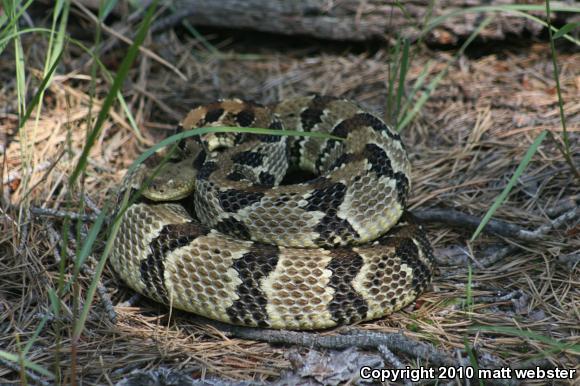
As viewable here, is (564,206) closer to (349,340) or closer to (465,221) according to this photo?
(465,221)

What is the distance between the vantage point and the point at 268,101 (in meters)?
6.08

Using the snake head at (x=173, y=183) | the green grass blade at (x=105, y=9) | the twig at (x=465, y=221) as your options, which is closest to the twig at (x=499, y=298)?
the twig at (x=465, y=221)

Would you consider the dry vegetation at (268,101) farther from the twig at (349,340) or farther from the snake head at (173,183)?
the snake head at (173,183)

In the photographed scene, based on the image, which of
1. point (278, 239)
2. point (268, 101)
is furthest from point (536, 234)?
point (268, 101)

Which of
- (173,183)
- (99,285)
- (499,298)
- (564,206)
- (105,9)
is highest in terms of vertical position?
(105,9)

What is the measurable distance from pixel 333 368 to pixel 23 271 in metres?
2.22

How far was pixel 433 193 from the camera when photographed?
496 centimetres

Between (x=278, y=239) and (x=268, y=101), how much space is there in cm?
227

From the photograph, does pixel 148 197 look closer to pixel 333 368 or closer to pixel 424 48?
pixel 333 368

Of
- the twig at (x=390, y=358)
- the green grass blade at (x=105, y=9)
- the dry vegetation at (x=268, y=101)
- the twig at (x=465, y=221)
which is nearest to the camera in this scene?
the twig at (x=390, y=358)

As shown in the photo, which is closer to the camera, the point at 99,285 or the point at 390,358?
the point at 390,358

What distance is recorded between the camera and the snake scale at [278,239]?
388cm

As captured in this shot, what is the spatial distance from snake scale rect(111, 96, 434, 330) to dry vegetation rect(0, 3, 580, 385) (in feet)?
0.69

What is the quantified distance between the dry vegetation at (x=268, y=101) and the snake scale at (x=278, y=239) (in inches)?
8.3
